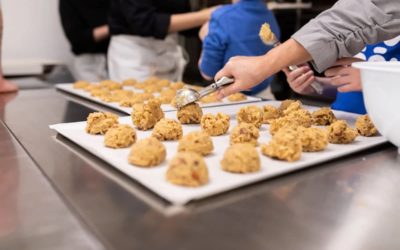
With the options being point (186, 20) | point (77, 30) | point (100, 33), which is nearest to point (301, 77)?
point (186, 20)

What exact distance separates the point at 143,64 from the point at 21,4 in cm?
110

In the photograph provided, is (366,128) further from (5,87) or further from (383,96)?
(5,87)

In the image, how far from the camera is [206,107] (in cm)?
123

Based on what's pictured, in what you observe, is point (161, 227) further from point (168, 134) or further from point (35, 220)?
point (168, 134)

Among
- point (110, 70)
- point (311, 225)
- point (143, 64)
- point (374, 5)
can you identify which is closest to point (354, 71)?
point (374, 5)

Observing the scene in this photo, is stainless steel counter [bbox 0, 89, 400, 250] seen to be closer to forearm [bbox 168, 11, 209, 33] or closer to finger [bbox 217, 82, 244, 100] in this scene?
finger [bbox 217, 82, 244, 100]

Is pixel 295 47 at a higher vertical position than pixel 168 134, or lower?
higher

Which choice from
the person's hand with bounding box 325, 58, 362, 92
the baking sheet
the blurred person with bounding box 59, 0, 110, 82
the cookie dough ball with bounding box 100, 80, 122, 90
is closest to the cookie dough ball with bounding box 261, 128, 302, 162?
the person's hand with bounding box 325, 58, 362, 92

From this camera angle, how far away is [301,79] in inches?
49.3

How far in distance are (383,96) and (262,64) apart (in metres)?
0.28

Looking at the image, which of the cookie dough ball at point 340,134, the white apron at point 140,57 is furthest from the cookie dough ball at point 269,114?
the white apron at point 140,57

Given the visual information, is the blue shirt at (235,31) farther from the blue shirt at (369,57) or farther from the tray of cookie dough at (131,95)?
the blue shirt at (369,57)

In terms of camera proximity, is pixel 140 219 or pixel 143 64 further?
pixel 143 64

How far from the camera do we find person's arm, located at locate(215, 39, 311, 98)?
89 cm
